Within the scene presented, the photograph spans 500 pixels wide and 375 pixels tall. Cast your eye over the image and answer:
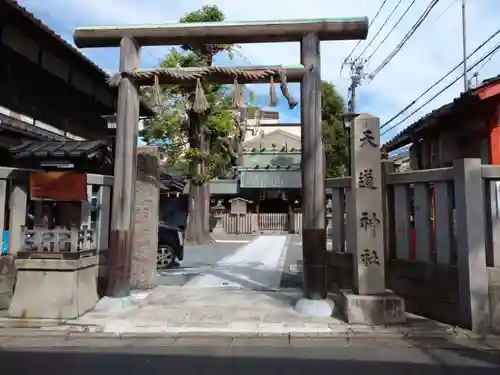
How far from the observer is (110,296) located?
25.2 feet

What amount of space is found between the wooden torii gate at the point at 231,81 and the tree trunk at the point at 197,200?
14331 mm

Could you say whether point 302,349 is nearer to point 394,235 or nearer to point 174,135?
point 394,235

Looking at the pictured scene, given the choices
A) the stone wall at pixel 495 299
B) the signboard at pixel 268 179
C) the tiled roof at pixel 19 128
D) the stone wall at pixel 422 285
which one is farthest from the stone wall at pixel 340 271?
the signboard at pixel 268 179

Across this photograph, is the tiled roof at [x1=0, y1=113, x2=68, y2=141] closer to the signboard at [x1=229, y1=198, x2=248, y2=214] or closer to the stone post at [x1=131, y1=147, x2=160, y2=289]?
the stone post at [x1=131, y1=147, x2=160, y2=289]

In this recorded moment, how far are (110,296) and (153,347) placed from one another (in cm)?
218

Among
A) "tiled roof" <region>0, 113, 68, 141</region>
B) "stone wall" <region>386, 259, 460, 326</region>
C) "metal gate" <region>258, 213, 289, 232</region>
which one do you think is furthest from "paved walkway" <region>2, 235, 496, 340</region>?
"metal gate" <region>258, 213, 289, 232</region>

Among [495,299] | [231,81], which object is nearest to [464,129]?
[495,299]

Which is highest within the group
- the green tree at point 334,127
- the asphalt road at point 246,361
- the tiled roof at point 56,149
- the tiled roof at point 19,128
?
the green tree at point 334,127

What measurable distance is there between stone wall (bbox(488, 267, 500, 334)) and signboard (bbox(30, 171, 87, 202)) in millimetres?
6821

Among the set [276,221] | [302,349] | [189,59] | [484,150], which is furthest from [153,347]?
[276,221]

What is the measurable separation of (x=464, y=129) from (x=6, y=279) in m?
11.1

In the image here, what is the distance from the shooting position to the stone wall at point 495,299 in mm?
6293

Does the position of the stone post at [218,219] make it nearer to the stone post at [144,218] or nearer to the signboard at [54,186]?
the stone post at [144,218]

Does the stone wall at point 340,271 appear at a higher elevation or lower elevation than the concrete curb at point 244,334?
higher
